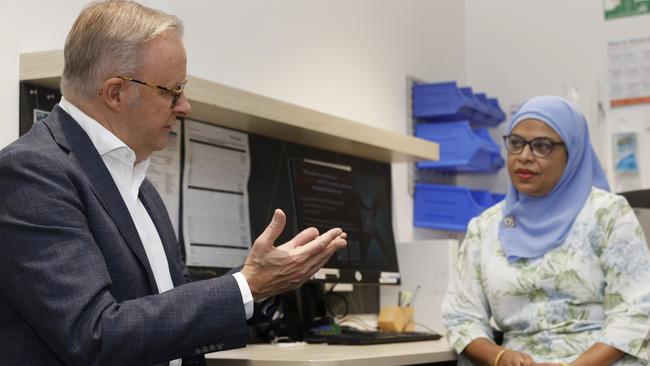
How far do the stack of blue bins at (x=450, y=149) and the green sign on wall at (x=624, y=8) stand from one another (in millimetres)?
733

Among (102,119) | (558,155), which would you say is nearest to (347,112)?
(558,155)

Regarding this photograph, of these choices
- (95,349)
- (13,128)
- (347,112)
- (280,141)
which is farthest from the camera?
(347,112)

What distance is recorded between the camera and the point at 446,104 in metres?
3.87

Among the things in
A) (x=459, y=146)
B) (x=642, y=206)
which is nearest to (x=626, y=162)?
(x=459, y=146)

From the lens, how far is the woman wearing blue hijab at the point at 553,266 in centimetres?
233

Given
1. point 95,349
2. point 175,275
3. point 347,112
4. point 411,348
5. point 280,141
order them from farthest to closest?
1. point 347,112
2. point 280,141
3. point 411,348
4. point 175,275
5. point 95,349

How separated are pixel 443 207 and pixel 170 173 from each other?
5.25ft

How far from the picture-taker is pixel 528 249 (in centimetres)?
246

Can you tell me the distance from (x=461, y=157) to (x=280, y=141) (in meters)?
1.14

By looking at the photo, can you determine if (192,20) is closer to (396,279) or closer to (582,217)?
(396,279)

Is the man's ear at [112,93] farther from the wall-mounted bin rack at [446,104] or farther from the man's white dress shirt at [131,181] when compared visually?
the wall-mounted bin rack at [446,104]

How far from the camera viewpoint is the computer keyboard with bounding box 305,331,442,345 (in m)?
2.45

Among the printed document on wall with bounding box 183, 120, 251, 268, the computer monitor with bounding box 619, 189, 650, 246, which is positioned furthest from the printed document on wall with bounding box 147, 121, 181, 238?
→ the computer monitor with bounding box 619, 189, 650, 246

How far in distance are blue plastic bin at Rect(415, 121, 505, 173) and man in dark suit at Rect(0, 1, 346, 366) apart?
6.98ft
